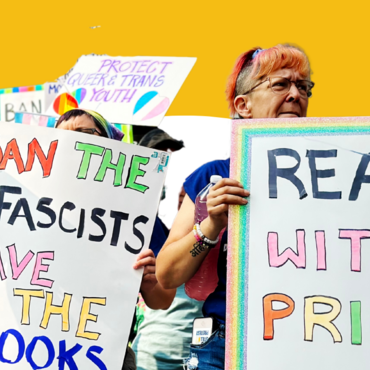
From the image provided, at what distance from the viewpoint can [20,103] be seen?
5086 millimetres

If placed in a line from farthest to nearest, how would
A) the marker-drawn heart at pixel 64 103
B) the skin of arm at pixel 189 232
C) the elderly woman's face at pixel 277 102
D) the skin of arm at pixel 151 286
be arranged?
the marker-drawn heart at pixel 64 103, the skin of arm at pixel 151 286, the elderly woman's face at pixel 277 102, the skin of arm at pixel 189 232

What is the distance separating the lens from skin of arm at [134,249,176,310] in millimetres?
2662

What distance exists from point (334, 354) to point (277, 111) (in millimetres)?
935

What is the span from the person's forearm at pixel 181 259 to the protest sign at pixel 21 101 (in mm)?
2790

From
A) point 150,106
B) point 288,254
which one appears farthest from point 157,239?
point 150,106

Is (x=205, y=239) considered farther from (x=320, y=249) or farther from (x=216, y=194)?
(x=320, y=249)

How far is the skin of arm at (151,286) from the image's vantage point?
2662 millimetres

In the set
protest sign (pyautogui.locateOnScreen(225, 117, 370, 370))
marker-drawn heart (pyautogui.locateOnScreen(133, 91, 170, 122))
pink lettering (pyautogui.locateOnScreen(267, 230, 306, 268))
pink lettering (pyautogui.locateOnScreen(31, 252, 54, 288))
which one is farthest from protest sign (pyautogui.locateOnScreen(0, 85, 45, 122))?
pink lettering (pyautogui.locateOnScreen(267, 230, 306, 268))

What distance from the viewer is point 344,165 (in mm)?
2293

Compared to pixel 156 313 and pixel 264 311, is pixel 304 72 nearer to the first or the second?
pixel 264 311

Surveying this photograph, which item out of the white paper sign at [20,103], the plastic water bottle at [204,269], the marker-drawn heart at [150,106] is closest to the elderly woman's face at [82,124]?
the plastic water bottle at [204,269]

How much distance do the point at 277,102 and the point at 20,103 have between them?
3.02 meters

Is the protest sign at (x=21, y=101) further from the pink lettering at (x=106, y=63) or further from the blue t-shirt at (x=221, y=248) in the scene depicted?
the blue t-shirt at (x=221, y=248)

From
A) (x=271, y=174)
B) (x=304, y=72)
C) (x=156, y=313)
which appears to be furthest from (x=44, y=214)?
(x=156, y=313)
